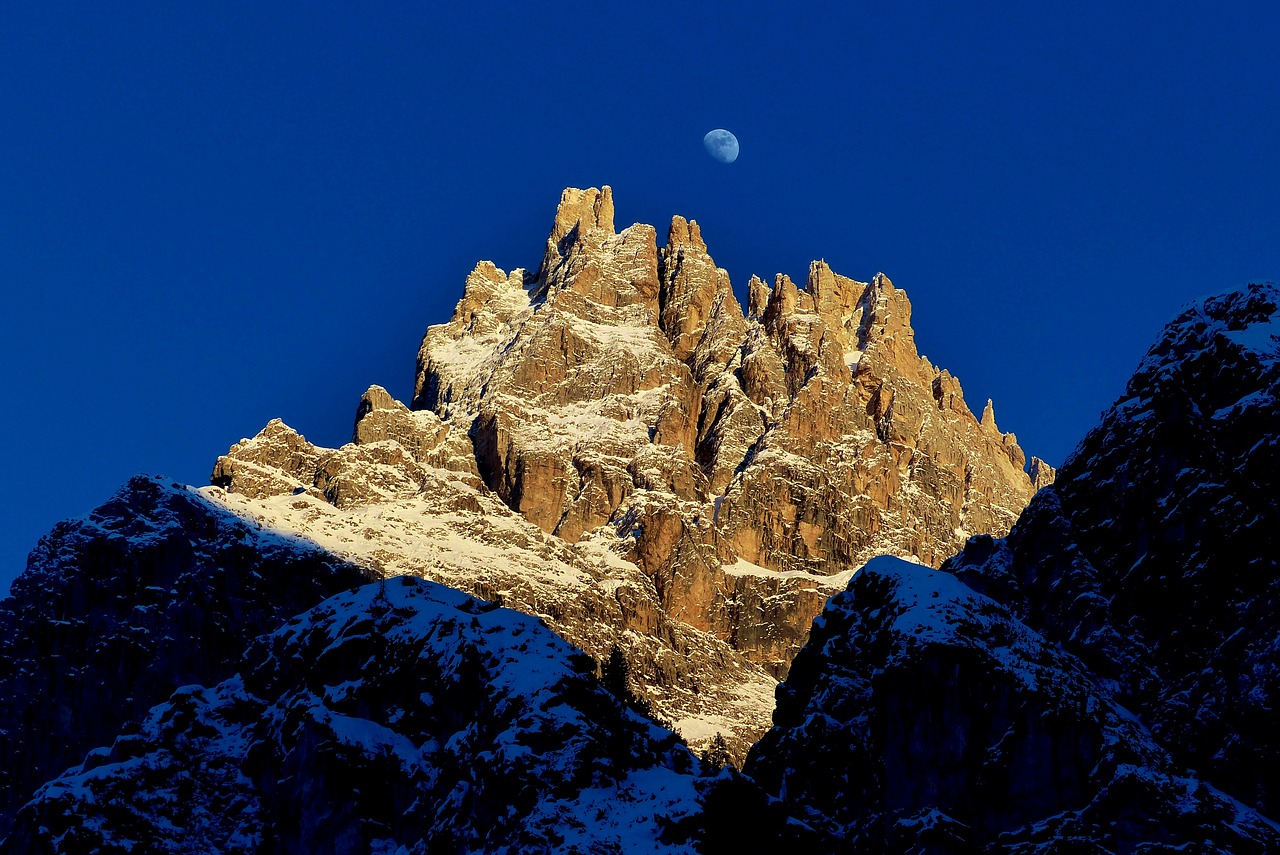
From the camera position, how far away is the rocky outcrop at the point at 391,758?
404ft

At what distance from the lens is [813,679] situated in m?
138

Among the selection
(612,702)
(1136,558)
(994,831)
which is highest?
(1136,558)

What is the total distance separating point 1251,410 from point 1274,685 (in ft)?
59.0

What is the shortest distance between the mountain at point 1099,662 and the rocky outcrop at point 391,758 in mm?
10937

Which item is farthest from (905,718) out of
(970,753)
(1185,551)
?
(1185,551)

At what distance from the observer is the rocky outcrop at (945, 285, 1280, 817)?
120 meters

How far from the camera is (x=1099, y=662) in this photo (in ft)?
423

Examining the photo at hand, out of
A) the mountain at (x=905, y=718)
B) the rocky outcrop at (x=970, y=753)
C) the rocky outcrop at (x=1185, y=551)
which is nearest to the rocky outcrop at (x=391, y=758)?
the mountain at (x=905, y=718)

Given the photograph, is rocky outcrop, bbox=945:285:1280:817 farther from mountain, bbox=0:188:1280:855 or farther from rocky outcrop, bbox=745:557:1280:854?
rocky outcrop, bbox=745:557:1280:854

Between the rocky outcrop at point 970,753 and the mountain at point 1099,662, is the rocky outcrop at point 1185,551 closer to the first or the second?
the mountain at point 1099,662

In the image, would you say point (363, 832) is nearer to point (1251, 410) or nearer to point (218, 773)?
point (218, 773)

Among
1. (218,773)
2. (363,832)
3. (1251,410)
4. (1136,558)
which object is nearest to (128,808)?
(218,773)

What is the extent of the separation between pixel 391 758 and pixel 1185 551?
4756 cm

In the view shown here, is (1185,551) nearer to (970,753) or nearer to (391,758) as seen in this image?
(970,753)
